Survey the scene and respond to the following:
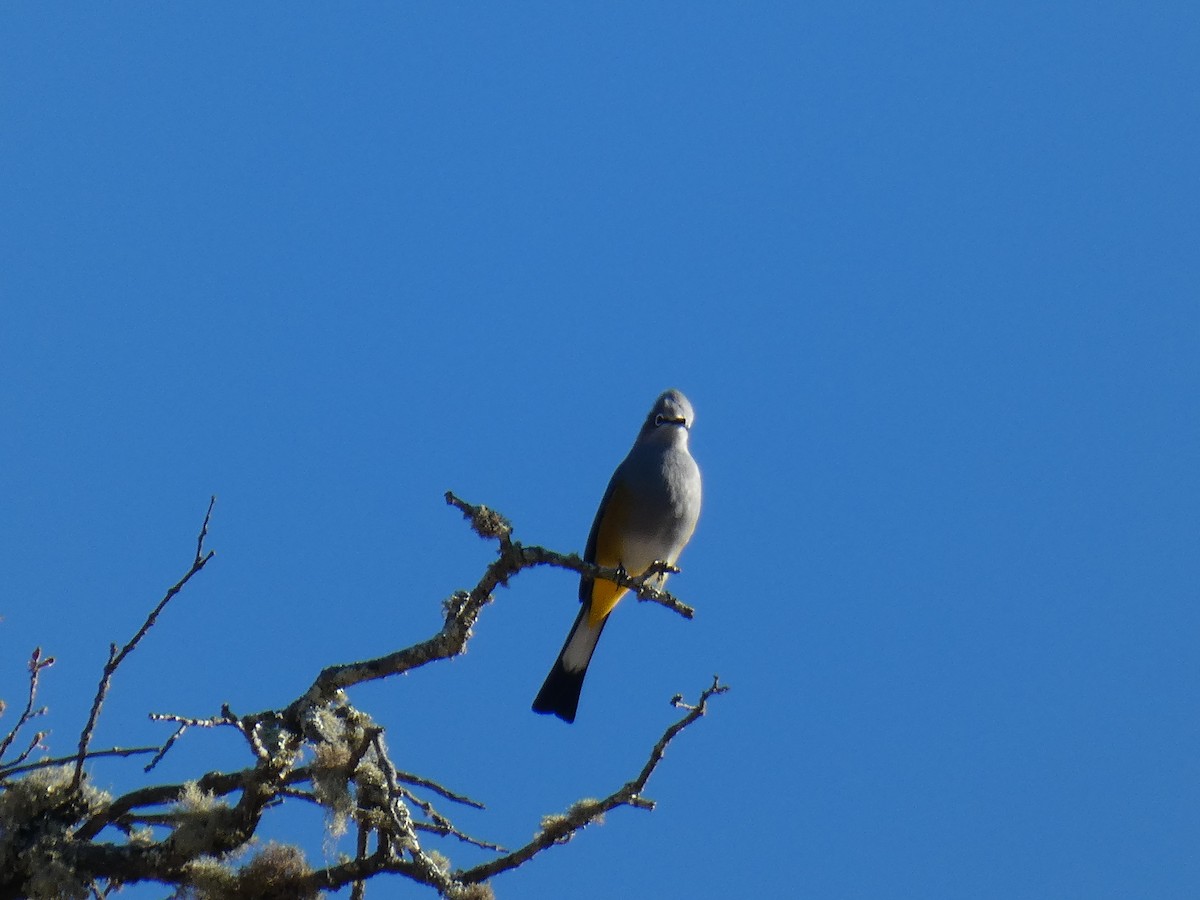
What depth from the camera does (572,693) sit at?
625 centimetres

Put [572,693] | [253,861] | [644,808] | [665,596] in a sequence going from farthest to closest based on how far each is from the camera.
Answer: [572,693]
[665,596]
[253,861]
[644,808]

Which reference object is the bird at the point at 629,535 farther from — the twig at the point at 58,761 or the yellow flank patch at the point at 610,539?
the twig at the point at 58,761

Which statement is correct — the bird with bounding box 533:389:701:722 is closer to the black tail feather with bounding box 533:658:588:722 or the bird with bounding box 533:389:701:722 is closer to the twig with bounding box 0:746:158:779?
the black tail feather with bounding box 533:658:588:722

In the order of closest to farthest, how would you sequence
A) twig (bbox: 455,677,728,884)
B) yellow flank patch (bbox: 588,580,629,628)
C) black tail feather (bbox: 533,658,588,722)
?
twig (bbox: 455,677,728,884), yellow flank patch (bbox: 588,580,629,628), black tail feather (bbox: 533,658,588,722)

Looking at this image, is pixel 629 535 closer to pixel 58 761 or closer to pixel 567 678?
pixel 567 678

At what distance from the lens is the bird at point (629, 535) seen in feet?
20.5

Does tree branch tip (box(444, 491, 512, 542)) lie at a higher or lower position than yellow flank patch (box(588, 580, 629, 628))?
lower

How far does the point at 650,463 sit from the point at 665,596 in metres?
2.28

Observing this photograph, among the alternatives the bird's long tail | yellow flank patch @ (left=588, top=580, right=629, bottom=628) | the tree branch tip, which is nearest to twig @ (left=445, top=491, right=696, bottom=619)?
the tree branch tip

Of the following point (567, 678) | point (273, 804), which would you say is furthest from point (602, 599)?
point (273, 804)

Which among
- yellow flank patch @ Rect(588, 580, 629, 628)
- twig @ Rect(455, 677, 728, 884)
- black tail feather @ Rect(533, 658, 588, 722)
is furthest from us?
black tail feather @ Rect(533, 658, 588, 722)

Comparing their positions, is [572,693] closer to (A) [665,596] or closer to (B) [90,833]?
(A) [665,596]

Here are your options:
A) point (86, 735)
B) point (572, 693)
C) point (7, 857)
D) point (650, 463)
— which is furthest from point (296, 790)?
point (650, 463)

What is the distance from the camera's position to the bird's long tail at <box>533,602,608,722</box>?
245 inches
